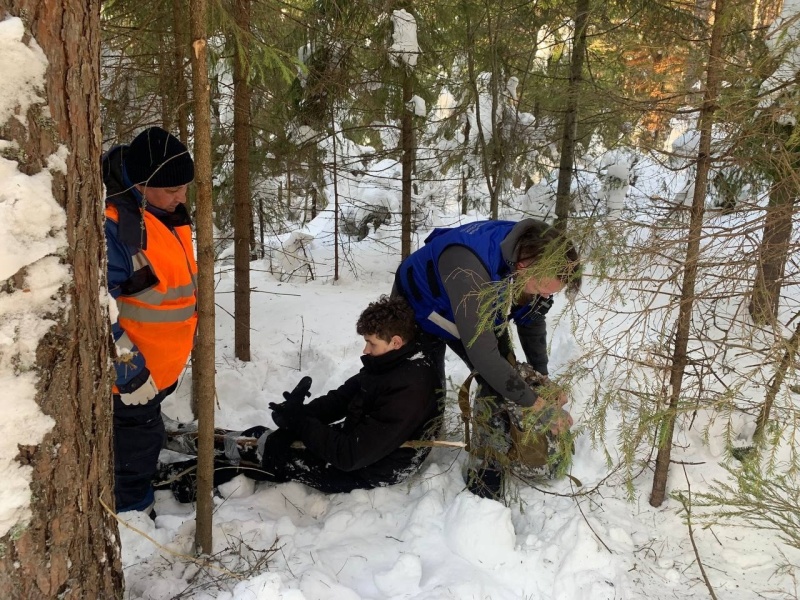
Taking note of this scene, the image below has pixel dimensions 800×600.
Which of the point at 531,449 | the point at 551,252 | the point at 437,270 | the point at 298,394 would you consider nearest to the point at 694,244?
the point at 551,252

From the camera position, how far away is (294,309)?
23.6ft

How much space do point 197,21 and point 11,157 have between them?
3.54 feet

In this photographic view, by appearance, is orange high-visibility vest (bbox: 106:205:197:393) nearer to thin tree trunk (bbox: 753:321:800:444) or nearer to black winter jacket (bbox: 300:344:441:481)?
black winter jacket (bbox: 300:344:441:481)

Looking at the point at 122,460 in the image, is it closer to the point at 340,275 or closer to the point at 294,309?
the point at 294,309

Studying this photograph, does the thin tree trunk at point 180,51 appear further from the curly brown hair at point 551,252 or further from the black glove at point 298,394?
the curly brown hair at point 551,252

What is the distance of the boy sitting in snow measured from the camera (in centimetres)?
283

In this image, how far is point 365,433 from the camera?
9.21ft

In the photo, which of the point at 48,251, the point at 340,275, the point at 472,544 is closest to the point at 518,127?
the point at 340,275

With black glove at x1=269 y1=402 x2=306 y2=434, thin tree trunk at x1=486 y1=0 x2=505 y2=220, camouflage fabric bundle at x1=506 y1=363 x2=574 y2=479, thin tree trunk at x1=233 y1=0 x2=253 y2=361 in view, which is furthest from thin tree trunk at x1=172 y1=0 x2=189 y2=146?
thin tree trunk at x1=486 y1=0 x2=505 y2=220

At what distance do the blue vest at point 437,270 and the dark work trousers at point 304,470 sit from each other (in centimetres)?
102

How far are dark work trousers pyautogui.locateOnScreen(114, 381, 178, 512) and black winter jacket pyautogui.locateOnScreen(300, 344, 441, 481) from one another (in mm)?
813

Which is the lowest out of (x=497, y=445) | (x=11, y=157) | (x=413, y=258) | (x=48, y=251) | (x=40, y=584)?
(x=497, y=445)

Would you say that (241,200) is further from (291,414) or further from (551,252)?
(551,252)

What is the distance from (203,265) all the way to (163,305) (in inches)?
20.6
